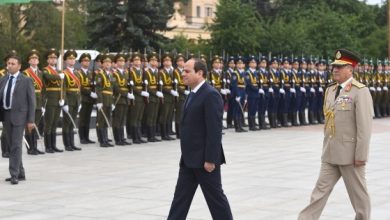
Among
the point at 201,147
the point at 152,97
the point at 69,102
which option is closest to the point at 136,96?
the point at 152,97

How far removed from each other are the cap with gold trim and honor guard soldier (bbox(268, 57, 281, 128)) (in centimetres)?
A: 1428

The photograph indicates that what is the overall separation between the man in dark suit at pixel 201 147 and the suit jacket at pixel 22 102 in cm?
473

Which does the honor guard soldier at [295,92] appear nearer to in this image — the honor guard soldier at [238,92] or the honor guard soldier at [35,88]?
the honor guard soldier at [238,92]

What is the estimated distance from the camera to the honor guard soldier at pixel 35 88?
598 inches

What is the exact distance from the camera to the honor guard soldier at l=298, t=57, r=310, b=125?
938 inches

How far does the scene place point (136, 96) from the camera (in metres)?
18.1

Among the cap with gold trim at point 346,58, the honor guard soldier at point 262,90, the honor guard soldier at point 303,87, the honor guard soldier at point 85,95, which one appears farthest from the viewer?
the honor guard soldier at point 303,87

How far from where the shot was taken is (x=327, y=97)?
327 inches

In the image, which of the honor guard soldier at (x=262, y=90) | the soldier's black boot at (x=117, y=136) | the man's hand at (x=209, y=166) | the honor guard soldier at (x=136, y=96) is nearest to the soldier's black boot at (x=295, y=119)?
the honor guard soldier at (x=262, y=90)

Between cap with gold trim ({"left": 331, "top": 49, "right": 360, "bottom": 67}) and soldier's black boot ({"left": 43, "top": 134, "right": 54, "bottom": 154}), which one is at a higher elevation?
cap with gold trim ({"left": 331, "top": 49, "right": 360, "bottom": 67})

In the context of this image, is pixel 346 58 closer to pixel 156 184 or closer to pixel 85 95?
pixel 156 184

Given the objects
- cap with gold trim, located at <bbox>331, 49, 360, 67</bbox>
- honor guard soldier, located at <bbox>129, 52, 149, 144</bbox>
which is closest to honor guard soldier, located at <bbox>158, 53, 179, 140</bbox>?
honor guard soldier, located at <bbox>129, 52, 149, 144</bbox>

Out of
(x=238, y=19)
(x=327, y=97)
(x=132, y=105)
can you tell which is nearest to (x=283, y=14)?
(x=238, y=19)

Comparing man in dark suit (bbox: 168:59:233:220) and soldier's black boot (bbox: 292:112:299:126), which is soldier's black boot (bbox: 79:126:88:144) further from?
man in dark suit (bbox: 168:59:233:220)
